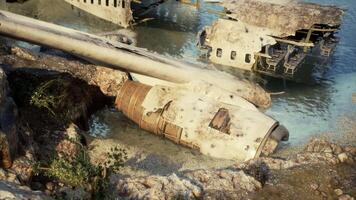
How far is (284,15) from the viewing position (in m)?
30.6

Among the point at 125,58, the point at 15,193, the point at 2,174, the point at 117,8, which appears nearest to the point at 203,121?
the point at 125,58

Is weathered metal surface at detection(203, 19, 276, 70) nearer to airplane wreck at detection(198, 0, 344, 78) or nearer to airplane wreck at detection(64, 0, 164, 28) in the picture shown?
airplane wreck at detection(198, 0, 344, 78)

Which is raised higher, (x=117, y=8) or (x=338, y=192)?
(x=117, y=8)

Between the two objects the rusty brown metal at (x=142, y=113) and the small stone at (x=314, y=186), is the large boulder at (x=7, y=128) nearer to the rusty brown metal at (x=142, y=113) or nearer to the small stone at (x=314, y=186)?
the rusty brown metal at (x=142, y=113)

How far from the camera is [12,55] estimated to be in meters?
25.1

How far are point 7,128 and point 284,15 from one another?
21285 millimetres

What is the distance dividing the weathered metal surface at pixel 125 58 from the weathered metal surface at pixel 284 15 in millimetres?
8255

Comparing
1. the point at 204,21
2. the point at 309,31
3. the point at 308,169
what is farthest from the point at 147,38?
the point at 308,169

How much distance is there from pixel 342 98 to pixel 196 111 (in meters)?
13.3

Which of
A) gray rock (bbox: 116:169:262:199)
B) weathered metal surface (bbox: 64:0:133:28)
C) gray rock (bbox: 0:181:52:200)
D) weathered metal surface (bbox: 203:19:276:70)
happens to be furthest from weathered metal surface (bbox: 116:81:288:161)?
weathered metal surface (bbox: 64:0:133:28)

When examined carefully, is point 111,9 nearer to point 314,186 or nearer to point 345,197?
point 314,186

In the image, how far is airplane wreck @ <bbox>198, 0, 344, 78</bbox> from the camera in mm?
30438

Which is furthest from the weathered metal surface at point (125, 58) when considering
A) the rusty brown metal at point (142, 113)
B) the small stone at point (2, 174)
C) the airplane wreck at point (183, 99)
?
the small stone at point (2, 174)

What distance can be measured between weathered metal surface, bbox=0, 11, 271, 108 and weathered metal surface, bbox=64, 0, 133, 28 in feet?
52.4
